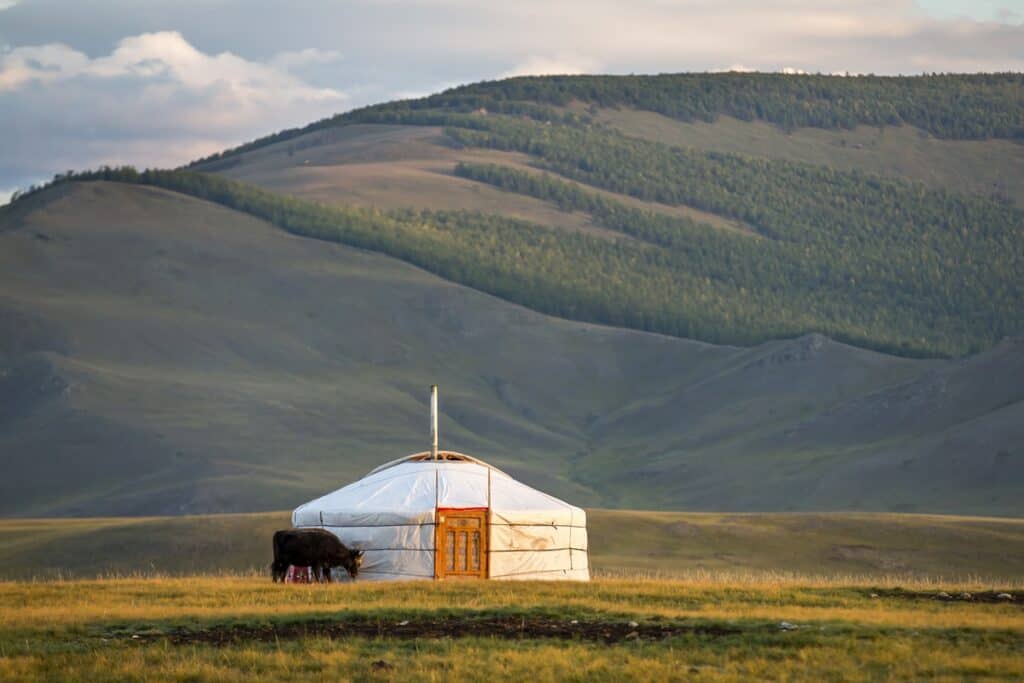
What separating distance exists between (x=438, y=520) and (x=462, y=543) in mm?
672

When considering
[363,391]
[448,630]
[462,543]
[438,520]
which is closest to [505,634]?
[448,630]

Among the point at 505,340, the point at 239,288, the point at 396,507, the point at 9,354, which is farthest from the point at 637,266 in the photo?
the point at 396,507

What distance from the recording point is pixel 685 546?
49.3m

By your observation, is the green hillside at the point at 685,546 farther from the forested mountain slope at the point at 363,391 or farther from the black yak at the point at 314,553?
the black yak at the point at 314,553

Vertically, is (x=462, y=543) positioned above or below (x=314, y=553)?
above

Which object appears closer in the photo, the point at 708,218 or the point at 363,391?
the point at 363,391

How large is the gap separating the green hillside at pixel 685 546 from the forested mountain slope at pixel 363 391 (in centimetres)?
1501

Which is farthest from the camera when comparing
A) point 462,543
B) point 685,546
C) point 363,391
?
point 363,391

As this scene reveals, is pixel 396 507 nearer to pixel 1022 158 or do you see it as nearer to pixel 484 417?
pixel 484 417

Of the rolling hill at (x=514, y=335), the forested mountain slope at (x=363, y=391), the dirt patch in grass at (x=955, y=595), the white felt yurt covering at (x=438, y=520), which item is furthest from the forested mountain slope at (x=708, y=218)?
the dirt patch in grass at (x=955, y=595)

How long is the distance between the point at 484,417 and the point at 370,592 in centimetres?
6796

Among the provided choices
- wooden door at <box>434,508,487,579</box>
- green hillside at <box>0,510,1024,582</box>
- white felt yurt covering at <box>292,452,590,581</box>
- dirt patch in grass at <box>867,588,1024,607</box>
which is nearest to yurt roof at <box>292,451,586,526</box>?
white felt yurt covering at <box>292,452,590,581</box>

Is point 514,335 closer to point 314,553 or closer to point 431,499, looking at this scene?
point 431,499

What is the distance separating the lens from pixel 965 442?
232 feet
